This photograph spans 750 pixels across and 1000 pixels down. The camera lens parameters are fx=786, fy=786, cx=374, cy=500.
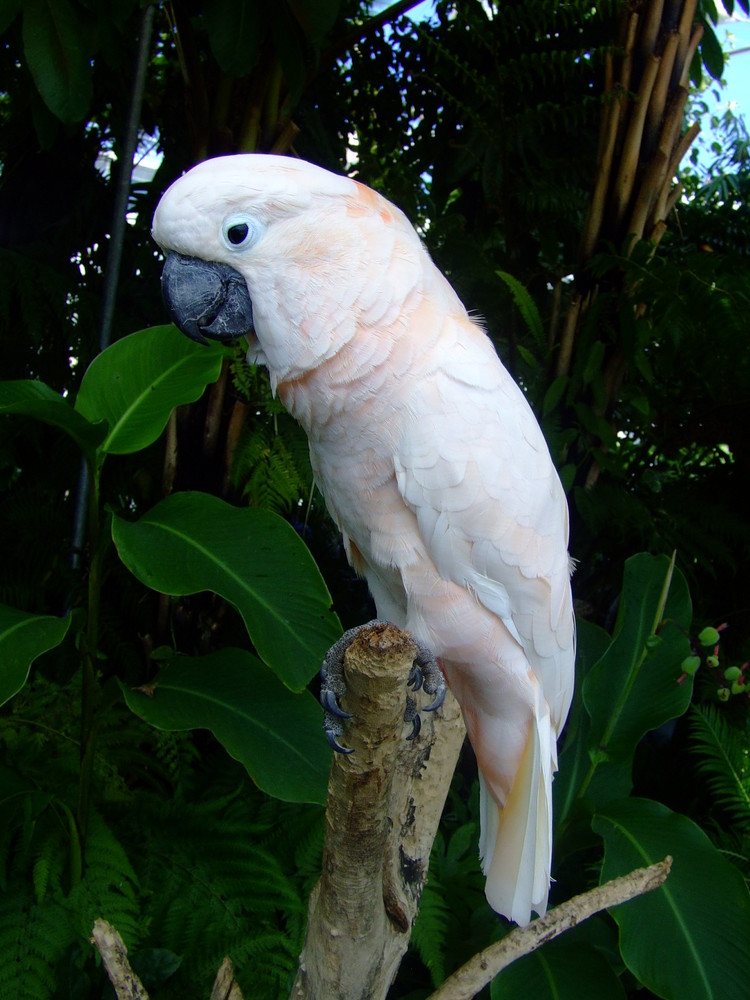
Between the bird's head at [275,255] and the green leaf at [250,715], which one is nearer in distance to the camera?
the bird's head at [275,255]

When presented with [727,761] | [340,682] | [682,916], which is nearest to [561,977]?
[682,916]

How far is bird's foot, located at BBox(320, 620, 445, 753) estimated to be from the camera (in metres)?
0.98

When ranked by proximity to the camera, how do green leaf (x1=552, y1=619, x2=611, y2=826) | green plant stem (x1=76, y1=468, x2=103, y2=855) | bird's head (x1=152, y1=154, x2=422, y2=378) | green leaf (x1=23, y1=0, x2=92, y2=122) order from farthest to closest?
green leaf (x1=552, y1=619, x2=611, y2=826) → green leaf (x1=23, y1=0, x2=92, y2=122) → green plant stem (x1=76, y1=468, x2=103, y2=855) → bird's head (x1=152, y1=154, x2=422, y2=378)

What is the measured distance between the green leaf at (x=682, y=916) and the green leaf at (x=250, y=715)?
50 cm

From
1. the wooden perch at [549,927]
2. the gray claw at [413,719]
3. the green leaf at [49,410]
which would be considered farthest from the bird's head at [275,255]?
the wooden perch at [549,927]

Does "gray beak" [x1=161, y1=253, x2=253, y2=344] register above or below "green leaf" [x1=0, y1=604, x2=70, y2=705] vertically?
above

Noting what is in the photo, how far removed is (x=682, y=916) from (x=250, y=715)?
0.76 meters

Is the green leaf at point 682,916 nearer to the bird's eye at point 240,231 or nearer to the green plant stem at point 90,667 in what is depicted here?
the green plant stem at point 90,667

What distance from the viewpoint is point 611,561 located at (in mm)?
1979

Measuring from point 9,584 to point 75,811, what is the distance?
2.17 feet

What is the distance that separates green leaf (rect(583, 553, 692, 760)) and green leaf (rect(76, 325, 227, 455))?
0.85m

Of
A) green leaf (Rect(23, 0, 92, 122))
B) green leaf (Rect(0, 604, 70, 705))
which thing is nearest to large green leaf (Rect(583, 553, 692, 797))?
green leaf (Rect(0, 604, 70, 705))

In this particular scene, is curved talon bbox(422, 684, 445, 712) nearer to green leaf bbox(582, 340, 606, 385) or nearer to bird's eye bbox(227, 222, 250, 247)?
bird's eye bbox(227, 222, 250, 247)

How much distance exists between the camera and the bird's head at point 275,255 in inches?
36.0
